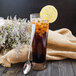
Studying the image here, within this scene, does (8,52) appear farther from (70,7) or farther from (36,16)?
(70,7)

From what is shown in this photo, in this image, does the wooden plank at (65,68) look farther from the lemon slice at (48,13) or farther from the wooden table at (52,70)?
the lemon slice at (48,13)

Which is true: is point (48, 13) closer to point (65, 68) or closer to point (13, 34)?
point (13, 34)

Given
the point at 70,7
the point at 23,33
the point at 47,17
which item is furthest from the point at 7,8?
the point at 47,17

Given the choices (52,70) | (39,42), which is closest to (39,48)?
(39,42)

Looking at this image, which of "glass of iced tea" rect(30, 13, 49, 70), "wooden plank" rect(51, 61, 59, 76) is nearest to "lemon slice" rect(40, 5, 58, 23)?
"glass of iced tea" rect(30, 13, 49, 70)

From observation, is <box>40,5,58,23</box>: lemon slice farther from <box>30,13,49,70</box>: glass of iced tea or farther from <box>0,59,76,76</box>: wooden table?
<box>0,59,76,76</box>: wooden table

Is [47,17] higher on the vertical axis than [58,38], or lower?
higher
